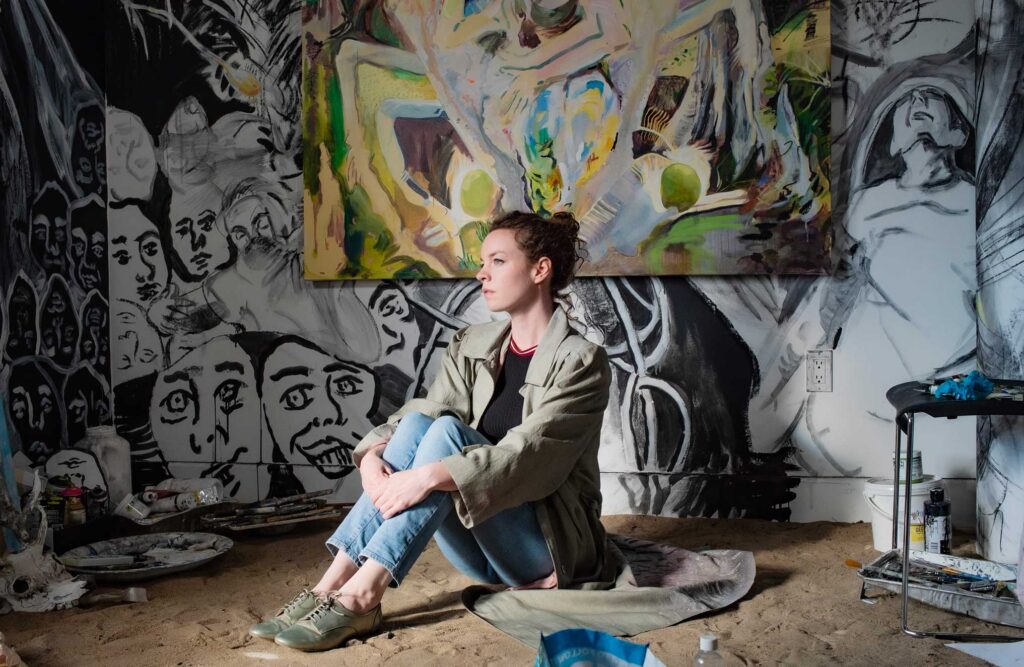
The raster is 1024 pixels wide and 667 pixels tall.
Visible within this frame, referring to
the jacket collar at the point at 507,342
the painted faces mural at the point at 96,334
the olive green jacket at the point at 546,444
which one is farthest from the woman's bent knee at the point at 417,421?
the painted faces mural at the point at 96,334

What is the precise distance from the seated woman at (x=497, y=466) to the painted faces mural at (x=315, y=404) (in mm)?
980

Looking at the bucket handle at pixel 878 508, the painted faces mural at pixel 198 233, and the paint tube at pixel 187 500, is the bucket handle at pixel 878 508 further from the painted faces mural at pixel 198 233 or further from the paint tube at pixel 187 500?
the painted faces mural at pixel 198 233

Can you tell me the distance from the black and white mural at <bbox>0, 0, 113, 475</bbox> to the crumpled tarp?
170 centimetres

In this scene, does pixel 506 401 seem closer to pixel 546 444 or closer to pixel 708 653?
pixel 546 444

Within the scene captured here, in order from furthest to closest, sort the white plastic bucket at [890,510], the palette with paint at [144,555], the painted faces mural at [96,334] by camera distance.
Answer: the painted faces mural at [96,334] → the white plastic bucket at [890,510] → the palette with paint at [144,555]

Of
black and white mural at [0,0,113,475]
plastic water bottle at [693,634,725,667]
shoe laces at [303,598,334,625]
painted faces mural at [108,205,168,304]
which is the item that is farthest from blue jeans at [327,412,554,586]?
painted faces mural at [108,205,168,304]

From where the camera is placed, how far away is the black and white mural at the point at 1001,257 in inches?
102

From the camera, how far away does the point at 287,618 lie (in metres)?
2.07

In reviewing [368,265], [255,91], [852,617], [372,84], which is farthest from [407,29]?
[852,617]

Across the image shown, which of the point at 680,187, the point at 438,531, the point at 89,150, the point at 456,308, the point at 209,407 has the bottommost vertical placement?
the point at 438,531

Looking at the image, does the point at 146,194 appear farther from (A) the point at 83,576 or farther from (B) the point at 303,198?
(A) the point at 83,576

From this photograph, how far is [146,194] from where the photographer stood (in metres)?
3.43

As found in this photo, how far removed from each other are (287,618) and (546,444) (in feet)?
2.26

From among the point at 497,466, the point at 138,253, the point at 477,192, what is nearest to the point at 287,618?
the point at 497,466
